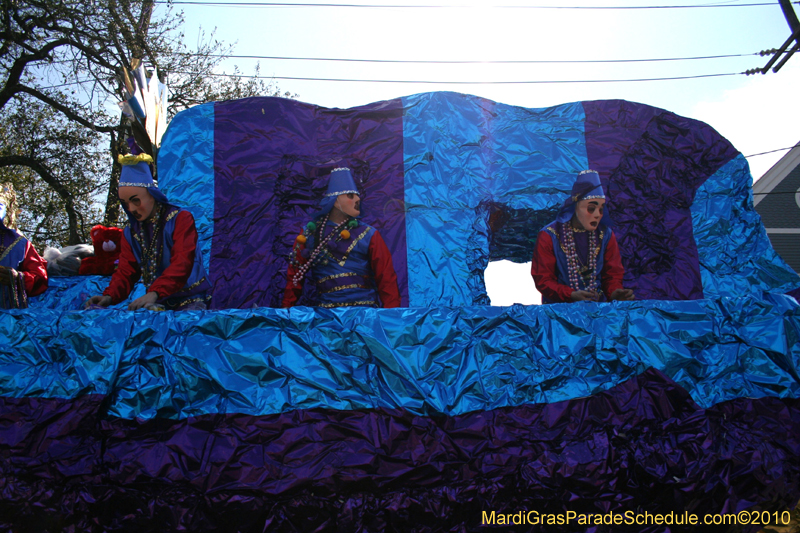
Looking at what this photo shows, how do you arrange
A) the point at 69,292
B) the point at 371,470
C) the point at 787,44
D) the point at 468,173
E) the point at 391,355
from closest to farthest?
the point at 371,470
the point at 391,355
the point at 468,173
the point at 69,292
the point at 787,44

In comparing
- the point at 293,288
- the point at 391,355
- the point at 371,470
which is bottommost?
the point at 371,470

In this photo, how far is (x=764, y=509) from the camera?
2.10 metres

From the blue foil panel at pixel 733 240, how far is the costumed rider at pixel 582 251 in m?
1.05

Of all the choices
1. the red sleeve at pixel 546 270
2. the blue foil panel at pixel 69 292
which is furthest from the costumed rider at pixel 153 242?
the red sleeve at pixel 546 270

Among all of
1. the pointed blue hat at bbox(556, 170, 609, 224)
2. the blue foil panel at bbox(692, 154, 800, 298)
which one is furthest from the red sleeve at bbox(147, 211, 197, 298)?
the blue foil panel at bbox(692, 154, 800, 298)

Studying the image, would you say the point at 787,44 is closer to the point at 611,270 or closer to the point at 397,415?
the point at 611,270

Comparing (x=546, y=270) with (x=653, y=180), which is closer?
(x=546, y=270)

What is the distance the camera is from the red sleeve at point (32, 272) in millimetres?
3334

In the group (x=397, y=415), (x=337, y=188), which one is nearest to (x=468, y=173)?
(x=337, y=188)

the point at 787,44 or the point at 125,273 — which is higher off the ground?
the point at 787,44

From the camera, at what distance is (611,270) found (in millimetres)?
3355

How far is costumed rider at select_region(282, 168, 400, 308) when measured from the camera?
9.93ft

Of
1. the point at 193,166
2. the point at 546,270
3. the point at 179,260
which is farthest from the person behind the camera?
the point at 193,166

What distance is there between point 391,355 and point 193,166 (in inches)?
99.4
